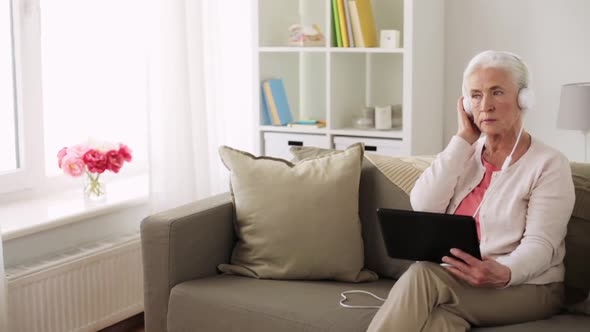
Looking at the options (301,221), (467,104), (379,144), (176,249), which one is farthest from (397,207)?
(379,144)

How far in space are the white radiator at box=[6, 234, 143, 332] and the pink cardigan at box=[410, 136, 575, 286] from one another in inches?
56.1

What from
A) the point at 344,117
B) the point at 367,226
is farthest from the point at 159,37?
the point at 367,226

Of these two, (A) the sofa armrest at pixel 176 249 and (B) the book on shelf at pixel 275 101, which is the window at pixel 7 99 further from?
(B) the book on shelf at pixel 275 101

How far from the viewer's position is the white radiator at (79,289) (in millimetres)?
3025

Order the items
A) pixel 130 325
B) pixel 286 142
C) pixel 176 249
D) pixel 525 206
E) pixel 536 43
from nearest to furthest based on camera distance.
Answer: pixel 525 206, pixel 176 249, pixel 130 325, pixel 536 43, pixel 286 142

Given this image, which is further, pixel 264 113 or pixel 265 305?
pixel 264 113

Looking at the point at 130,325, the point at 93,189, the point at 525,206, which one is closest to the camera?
the point at 525,206

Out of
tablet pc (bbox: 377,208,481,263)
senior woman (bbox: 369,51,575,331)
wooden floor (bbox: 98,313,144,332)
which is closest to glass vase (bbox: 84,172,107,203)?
wooden floor (bbox: 98,313,144,332)

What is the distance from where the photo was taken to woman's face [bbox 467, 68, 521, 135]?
2443 millimetres

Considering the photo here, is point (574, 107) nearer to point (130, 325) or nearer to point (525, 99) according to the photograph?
point (525, 99)

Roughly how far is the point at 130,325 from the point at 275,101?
48.7 inches

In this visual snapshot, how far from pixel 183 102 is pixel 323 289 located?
1.25 m

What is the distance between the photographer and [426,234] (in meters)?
2.26

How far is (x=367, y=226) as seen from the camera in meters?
2.90
